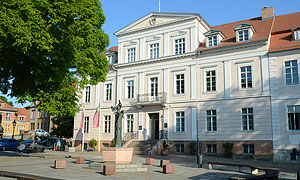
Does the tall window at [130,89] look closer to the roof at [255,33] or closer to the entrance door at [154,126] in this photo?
the entrance door at [154,126]

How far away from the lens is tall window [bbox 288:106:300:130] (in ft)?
74.3

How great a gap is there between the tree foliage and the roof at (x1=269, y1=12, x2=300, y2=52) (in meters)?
14.7

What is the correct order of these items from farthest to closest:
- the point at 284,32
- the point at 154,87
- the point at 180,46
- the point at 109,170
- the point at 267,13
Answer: the point at 154,87, the point at 180,46, the point at 267,13, the point at 284,32, the point at 109,170

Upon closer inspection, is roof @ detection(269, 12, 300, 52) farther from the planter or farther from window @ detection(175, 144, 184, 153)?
the planter

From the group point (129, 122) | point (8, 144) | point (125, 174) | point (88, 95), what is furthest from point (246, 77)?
point (8, 144)

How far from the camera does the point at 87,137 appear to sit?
3428 centimetres

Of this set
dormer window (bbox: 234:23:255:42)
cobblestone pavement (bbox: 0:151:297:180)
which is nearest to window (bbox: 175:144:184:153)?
cobblestone pavement (bbox: 0:151:297:180)

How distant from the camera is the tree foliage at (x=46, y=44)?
1374cm

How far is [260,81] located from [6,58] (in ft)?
63.7

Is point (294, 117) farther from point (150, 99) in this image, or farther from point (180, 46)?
point (150, 99)

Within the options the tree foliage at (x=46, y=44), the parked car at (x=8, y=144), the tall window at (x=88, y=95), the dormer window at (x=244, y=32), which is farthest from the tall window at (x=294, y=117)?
the parked car at (x=8, y=144)

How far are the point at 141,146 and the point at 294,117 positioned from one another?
1352 cm

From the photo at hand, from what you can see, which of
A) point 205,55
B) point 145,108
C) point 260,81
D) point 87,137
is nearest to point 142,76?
point 145,108

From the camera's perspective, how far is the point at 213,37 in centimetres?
2797
